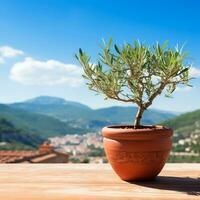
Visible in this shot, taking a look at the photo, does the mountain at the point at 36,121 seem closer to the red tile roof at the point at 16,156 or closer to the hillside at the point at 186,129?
the hillside at the point at 186,129

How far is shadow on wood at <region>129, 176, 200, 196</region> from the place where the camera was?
2.38 m

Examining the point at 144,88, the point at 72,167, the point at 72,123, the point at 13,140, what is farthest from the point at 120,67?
the point at 72,123

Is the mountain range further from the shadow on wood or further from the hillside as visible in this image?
the shadow on wood

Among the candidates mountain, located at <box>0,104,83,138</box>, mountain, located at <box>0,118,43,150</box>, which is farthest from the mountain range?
mountain, located at <box>0,118,43,150</box>

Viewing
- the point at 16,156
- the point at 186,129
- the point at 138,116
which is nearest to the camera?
the point at 138,116

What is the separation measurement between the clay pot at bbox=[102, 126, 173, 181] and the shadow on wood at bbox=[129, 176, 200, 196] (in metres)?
0.07

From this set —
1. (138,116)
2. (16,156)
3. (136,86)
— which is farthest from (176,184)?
(16,156)

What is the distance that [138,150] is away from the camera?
8.12ft

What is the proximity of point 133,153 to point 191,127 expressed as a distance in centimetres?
6428

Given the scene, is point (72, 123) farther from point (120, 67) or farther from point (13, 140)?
point (120, 67)

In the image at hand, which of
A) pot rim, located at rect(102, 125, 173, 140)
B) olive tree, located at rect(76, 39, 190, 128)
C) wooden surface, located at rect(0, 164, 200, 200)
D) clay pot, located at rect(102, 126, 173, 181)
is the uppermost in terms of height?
olive tree, located at rect(76, 39, 190, 128)

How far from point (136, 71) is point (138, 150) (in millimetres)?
506

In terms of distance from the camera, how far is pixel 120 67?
2502 mm

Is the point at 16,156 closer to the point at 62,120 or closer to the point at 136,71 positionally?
the point at 136,71
